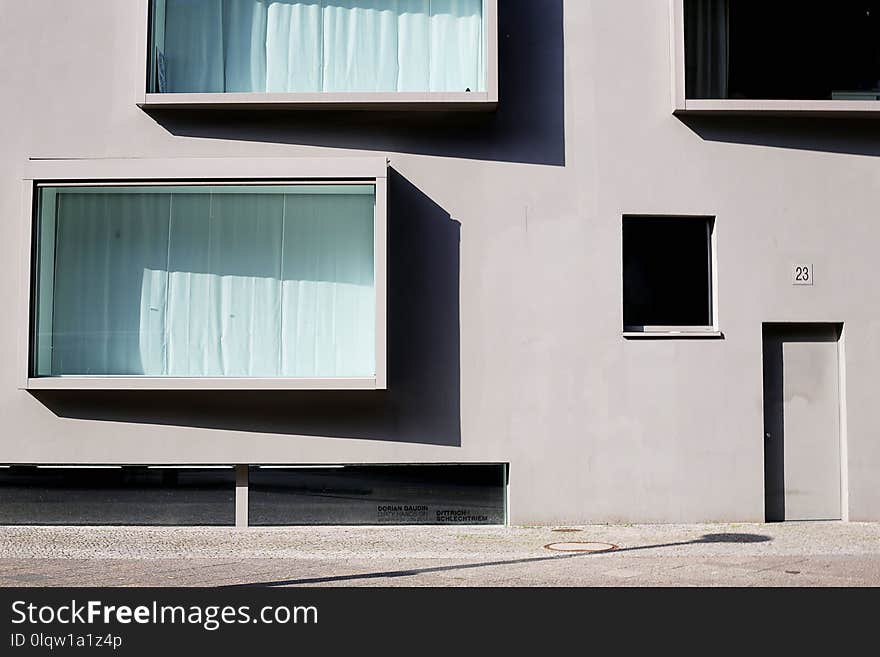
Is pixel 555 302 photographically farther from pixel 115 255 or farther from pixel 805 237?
pixel 115 255

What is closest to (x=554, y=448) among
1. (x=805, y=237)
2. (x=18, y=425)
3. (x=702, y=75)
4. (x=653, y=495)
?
(x=653, y=495)

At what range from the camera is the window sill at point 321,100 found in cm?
1298

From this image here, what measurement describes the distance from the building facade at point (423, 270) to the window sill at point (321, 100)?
0.11 ft

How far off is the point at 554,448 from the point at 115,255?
216 inches

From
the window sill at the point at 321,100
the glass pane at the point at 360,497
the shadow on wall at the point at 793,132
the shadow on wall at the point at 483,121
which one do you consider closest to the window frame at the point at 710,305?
the shadow on wall at the point at 793,132

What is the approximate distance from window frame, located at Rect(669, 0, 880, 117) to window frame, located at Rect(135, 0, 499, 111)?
2.12 meters

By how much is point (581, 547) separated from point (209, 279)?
520cm

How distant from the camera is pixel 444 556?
1114cm

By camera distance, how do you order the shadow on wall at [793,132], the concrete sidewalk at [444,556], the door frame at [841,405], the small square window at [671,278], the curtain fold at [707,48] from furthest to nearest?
1. the curtain fold at [707,48]
2. the small square window at [671,278]
3. the shadow on wall at [793,132]
4. the door frame at [841,405]
5. the concrete sidewalk at [444,556]

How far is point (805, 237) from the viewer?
13562mm

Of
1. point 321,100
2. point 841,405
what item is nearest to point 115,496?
point 321,100

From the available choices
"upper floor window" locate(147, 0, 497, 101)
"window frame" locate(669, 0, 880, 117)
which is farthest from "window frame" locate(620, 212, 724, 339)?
"upper floor window" locate(147, 0, 497, 101)

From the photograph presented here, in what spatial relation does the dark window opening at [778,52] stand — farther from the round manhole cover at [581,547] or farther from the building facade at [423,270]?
the round manhole cover at [581,547]
